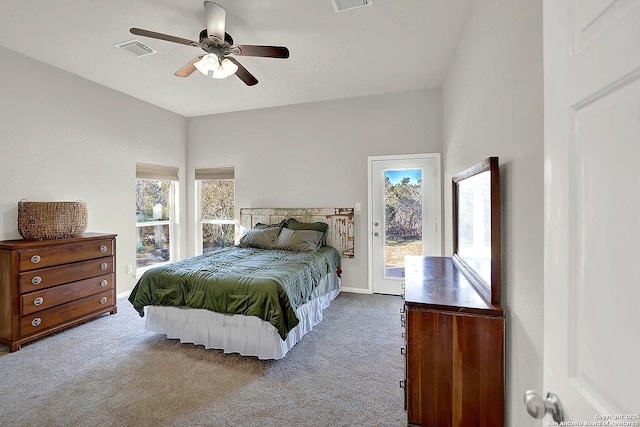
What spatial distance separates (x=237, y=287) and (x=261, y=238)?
5.45 feet

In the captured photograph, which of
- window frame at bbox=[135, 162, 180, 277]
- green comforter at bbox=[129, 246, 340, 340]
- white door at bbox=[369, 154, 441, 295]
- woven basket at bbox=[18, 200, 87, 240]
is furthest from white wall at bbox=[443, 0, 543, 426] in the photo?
window frame at bbox=[135, 162, 180, 277]

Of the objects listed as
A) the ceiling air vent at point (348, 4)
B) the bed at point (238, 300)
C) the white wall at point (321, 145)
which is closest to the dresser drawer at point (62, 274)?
the bed at point (238, 300)

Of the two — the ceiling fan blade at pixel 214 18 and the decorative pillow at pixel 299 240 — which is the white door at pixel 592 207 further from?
the decorative pillow at pixel 299 240

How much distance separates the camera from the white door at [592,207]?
0.47m

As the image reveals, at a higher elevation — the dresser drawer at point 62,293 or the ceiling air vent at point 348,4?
the ceiling air vent at point 348,4

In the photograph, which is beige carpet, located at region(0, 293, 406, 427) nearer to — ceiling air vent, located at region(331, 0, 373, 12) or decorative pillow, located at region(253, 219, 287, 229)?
decorative pillow, located at region(253, 219, 287, 229)

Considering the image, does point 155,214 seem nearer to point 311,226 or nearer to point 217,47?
point 311,226

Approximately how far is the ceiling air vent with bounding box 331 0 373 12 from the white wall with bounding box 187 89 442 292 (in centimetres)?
197

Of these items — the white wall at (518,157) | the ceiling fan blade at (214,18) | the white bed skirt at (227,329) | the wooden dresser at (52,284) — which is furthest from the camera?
the wooden dresser at (52,284)

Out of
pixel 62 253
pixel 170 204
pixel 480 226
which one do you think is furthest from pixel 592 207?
pixel 170 204

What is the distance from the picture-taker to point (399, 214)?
13.6 feet

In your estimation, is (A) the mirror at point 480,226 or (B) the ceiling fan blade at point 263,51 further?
(B) the ceiling fan blade at point 263,51

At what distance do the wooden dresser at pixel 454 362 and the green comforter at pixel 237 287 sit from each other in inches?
45.1

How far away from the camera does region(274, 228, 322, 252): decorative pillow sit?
3.88 meters
